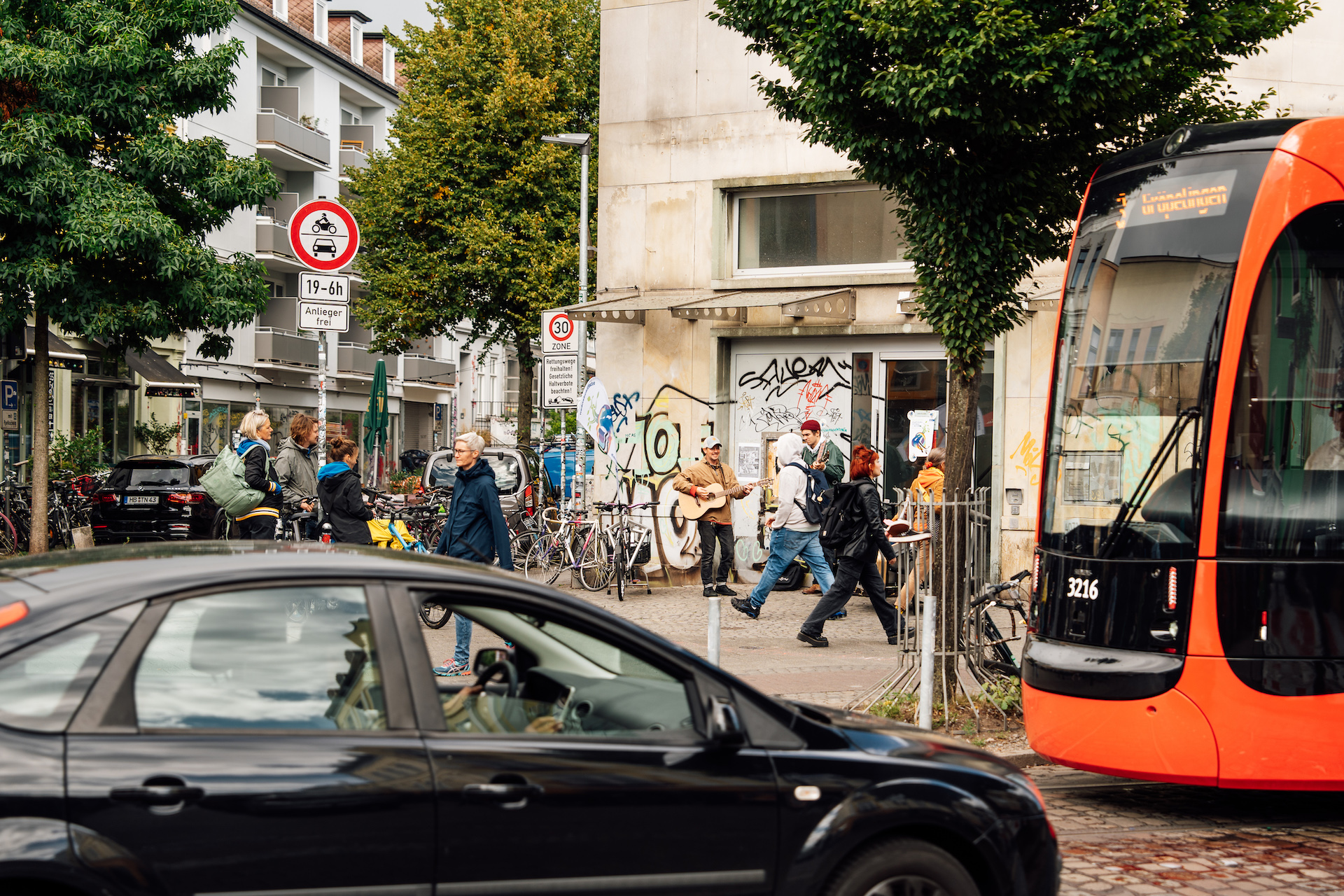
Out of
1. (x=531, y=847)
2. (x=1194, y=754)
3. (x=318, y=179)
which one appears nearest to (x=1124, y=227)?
(x=1194, y=754)

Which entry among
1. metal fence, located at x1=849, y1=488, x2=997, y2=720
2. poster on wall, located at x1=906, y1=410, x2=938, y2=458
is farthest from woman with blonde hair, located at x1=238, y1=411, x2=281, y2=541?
poster on wall, located at x1=906, y1=410, x2=938, y2=458

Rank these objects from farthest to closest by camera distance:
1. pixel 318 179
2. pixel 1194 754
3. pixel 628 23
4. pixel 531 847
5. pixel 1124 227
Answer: pixel 318 179 < pixel 628 23 < pixel 1124 227 < pixel 1194 754 < pixel 531 847

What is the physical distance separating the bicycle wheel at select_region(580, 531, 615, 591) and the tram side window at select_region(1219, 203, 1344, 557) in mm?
10610

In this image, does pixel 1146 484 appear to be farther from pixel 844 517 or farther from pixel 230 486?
pixel 230 486

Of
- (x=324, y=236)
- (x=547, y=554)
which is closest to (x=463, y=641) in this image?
(x=324, y=236)

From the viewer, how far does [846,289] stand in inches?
622

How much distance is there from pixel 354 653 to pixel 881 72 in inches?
219

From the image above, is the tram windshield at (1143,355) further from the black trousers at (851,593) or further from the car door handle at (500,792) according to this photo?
the black trousers at (851,593)

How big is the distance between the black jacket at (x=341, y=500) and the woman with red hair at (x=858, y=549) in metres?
4.06

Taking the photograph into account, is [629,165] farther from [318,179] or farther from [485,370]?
[485,370]

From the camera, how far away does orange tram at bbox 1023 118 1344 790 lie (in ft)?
19.7

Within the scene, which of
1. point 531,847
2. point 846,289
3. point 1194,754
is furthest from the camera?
point 846,289

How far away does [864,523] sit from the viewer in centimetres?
1166

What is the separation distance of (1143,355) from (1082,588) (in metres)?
1.18
